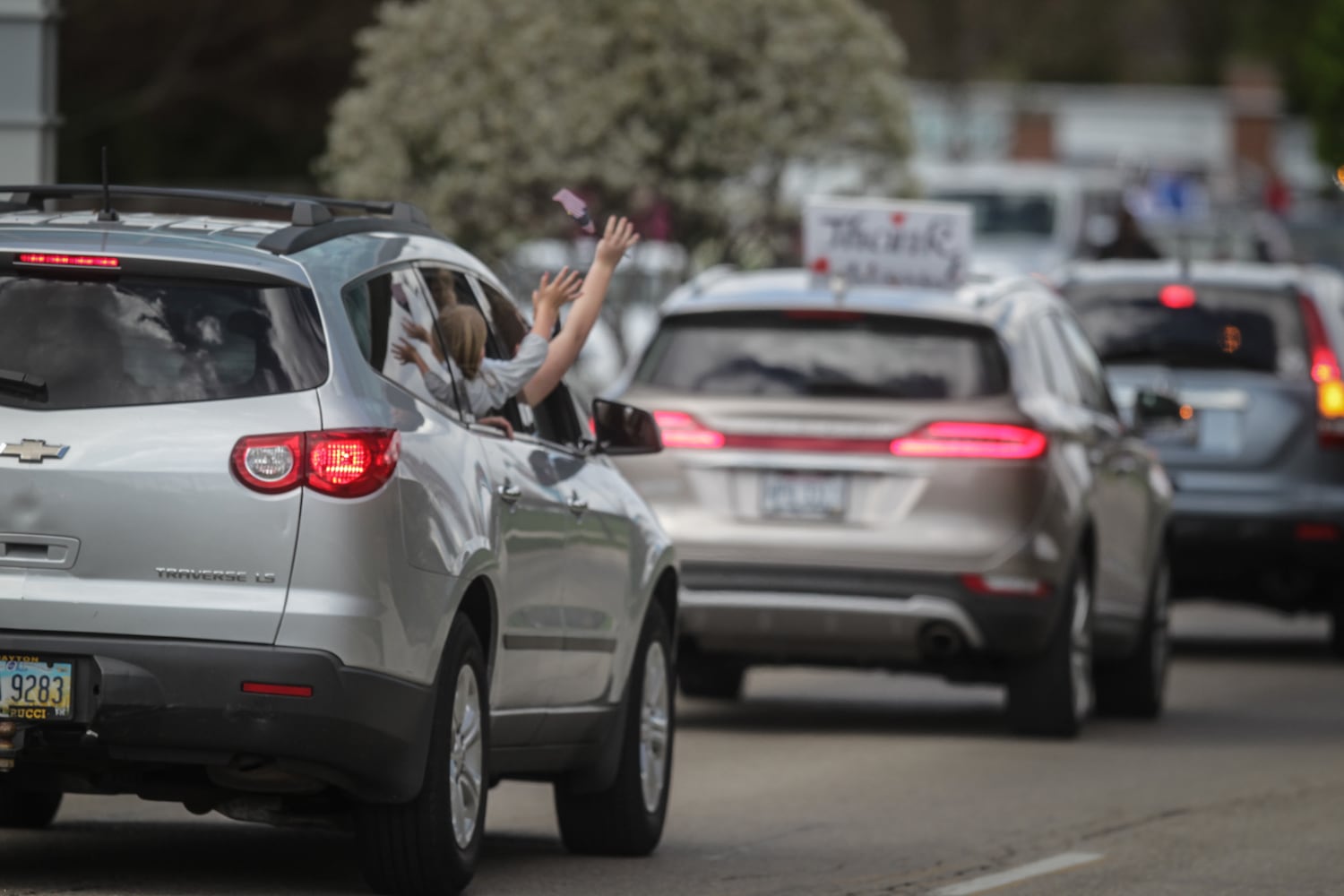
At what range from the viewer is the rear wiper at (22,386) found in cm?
720

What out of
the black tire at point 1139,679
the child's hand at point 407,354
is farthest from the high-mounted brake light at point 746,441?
the child's hand at point 407,354

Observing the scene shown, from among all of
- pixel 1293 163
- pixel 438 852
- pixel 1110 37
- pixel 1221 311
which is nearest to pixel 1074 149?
pixel 1293 163

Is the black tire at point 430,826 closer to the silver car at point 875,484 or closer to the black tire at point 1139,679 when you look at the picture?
the silver car at point 875,484

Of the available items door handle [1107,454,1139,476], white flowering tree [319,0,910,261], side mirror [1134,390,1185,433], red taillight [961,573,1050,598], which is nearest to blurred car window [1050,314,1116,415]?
door handle [1107,454,1139,476]

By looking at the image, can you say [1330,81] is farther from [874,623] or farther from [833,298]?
[874,623]

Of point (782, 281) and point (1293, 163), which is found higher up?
point (782, 281)

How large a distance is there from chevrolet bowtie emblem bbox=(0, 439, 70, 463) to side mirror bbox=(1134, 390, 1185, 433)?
7988 mm

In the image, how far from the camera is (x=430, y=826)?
7625 millimetres

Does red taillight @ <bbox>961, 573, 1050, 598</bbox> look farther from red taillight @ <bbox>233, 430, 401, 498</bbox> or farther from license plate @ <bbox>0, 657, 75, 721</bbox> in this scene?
license plate @ <bbox>0, 657, 75, 721</bbox>

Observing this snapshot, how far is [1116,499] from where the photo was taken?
13.5 m

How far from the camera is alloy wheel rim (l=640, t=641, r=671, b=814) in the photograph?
30.8ft

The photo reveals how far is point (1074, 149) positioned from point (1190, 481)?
5841cm

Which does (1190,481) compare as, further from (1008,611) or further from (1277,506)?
(1008,611)

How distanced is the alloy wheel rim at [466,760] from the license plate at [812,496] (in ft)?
14.4
